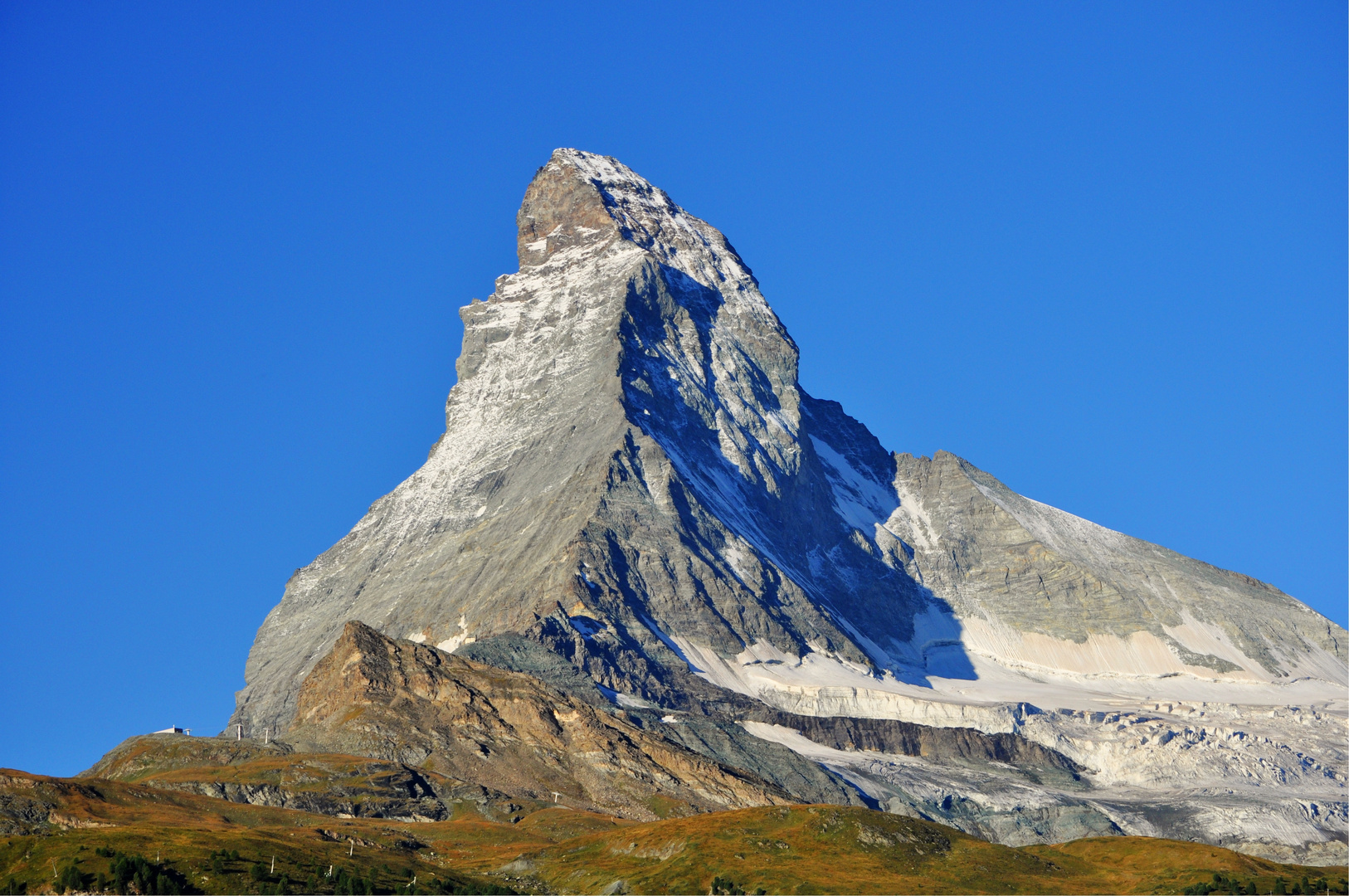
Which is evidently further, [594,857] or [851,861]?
[594,857]

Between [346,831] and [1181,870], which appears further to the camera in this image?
[346,831]

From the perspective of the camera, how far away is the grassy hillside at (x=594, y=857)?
155250 mm

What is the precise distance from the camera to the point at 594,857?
183m

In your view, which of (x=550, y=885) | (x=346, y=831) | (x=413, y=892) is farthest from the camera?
(x=346, y=831)

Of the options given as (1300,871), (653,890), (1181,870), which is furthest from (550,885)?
(1300,871)

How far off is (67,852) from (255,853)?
57.6 ft

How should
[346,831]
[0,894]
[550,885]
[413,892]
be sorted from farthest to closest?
[346,831]
[550,885]
[413,892]
[0,894]

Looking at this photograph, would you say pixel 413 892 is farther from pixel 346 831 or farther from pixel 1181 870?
pixel 1181 870

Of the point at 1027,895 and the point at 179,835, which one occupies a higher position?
the point at 179,835

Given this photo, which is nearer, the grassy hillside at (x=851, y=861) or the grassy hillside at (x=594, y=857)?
the grassy hillside at (x=594, y=857)

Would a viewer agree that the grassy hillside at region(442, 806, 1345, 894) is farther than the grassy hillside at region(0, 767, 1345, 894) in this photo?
Yes

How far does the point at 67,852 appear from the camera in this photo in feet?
500

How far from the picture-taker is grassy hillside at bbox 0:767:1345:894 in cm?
15525

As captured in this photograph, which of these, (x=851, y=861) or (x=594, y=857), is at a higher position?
(x=594, y=857)
